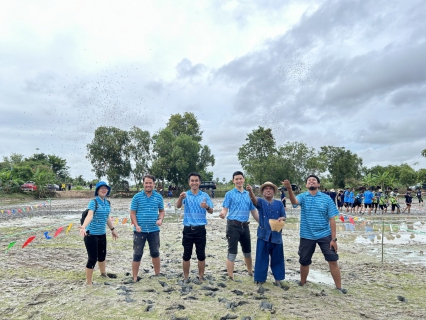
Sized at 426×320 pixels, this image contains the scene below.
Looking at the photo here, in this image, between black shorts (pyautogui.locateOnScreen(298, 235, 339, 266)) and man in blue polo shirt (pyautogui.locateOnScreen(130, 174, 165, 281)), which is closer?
black shorts (pyautogui.locateOnScreen(298, 235, 339, 266))

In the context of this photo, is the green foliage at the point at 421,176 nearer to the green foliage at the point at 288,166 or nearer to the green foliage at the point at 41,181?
the green foliage at the point at 288,166

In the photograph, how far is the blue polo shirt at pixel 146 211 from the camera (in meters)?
6.16

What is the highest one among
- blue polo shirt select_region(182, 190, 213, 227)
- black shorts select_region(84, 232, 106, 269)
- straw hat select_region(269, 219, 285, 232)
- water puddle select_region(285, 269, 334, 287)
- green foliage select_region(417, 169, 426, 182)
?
green foliage select_region(417, 169, 426, 182)

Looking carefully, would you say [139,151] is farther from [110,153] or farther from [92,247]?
[92,247]

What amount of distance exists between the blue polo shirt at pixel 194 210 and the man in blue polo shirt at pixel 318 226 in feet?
5.47

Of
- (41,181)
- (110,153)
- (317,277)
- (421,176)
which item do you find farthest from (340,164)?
(317,277)

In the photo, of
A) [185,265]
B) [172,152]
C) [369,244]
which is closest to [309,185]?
[185,265]

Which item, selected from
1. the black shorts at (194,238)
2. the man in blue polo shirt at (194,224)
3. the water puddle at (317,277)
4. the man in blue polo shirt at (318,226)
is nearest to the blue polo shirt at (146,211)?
the man in blue polo shirt at (194,224)

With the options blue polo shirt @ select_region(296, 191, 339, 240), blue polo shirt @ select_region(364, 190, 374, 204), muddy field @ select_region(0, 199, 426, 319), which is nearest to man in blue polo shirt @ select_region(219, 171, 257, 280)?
muddy field @ select_region(0, 199, 426, 319)

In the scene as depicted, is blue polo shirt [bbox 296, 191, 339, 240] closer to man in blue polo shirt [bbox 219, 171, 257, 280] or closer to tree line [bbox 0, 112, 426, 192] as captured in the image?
man in blue polo shirt [bbox 219, 171, 257, 280]

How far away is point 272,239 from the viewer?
588cm

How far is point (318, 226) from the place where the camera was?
18.6 feet

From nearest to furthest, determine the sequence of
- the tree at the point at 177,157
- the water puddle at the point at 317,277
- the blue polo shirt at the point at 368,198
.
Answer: the water puddle at the point at 317,277
the blue polo shirt at the point at 368,198
the tree at the point at 177,157

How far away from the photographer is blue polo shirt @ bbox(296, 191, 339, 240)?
18.5 ft
